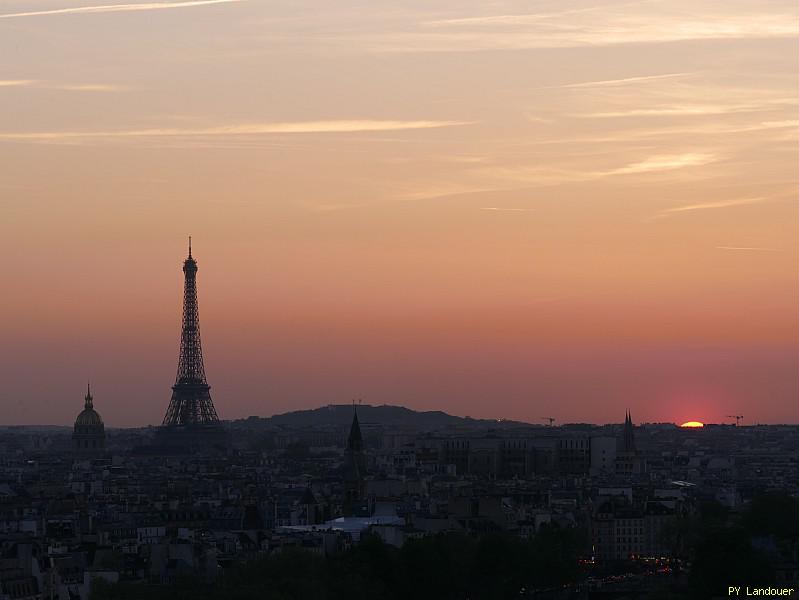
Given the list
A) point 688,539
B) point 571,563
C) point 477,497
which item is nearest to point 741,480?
point 477,497

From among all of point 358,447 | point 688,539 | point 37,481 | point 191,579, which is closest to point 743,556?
point 191,579

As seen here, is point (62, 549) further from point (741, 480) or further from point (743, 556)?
point (741, 480)

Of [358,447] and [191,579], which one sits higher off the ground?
[358,447]

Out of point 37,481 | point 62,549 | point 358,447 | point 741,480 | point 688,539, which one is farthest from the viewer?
point 741,480

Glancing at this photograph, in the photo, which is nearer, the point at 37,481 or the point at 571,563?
the point at 571,563

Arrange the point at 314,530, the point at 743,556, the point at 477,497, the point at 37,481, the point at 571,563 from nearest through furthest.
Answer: the point at 743,556 < the point at 571,563 < the point at 314,530 < the point at 477,497 < the point at 37,481

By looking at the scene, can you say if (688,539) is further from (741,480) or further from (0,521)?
(741,480)

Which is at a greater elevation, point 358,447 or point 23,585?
point 358,447

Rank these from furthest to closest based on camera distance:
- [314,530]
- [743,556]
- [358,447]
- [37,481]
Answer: [37,481], [358,447], [314,530], [743,556]

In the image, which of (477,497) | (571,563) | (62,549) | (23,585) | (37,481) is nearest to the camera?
(23,585)
